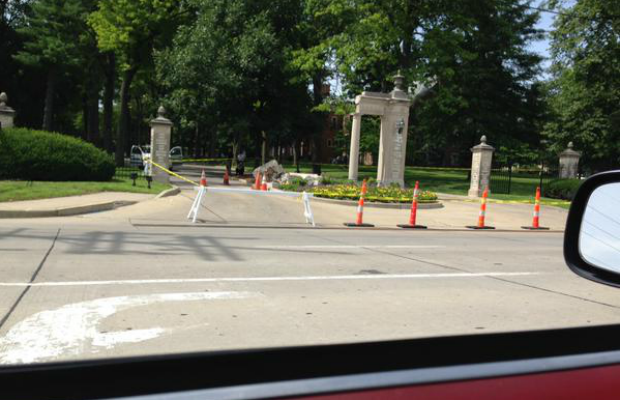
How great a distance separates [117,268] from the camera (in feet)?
23.2

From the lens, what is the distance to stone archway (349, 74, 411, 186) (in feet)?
86.1

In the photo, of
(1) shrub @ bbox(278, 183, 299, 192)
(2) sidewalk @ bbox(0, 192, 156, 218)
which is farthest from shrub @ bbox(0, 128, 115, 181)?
(1) shrub @ bbox(278, 183, 299, 192)

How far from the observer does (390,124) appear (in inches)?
1045

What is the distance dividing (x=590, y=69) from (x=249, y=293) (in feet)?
104

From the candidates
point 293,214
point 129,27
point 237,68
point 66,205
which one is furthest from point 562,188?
point 129,27

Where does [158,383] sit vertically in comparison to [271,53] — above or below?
below

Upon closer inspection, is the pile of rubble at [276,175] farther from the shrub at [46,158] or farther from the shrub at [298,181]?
the shrub at [46,158]

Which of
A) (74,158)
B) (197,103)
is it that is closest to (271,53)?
(197,103)

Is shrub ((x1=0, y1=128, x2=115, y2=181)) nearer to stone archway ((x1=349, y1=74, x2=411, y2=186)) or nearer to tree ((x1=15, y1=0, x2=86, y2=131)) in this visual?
stone archway ((x1=349, y1=74, x2=411, y2=186))

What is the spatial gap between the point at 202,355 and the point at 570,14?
34937 mm

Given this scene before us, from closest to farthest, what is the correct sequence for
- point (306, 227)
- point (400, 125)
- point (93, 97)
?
point (306, 227)
point (400, 125)
point (93, 97)

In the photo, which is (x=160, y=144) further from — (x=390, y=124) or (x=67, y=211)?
(x=390, y=124)

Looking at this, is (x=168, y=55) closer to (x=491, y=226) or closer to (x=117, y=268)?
(x=491, y=226)

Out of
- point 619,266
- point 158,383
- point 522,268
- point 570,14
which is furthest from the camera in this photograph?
point 570,14
